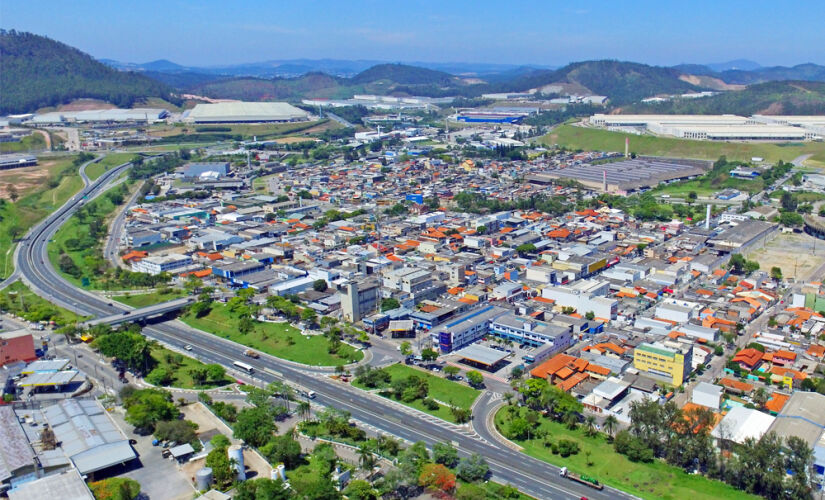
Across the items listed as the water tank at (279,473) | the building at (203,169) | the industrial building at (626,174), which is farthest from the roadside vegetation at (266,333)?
the industrial building at (626,174)

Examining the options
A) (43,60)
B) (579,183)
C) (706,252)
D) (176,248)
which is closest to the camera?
(706,252)

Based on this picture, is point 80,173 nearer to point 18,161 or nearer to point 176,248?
point 18,161

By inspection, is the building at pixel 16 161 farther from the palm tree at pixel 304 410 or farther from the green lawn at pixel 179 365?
the palm tree at pixel 304 410

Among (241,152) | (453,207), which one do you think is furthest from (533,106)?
(453,207)

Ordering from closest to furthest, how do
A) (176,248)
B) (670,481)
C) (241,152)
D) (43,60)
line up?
(670,481)
(176,248)
(241,152)
(43,60)

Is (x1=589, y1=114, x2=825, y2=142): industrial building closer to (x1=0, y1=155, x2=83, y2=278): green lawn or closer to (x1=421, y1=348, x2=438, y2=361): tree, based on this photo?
Answer: (x1=421, y1=348, x2=438, y2=361): tree

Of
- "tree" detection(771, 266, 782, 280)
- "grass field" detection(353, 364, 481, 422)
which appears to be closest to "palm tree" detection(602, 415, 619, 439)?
"grass field" detection(353, 364, 481, 422)
